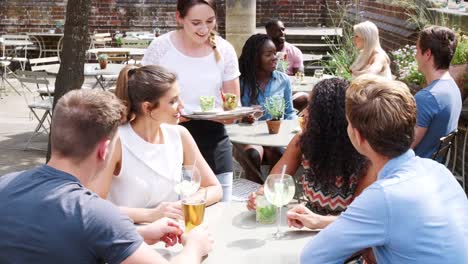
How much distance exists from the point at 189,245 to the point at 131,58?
11.7m

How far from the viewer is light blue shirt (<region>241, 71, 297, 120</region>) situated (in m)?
5.59

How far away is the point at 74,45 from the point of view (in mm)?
6102

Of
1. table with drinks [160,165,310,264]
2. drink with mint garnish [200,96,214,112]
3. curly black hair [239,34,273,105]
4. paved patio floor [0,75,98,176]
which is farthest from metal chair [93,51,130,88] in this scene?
table with drinks [160,165,310,264]

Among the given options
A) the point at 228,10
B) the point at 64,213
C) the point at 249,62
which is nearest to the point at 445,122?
the point at 249,62

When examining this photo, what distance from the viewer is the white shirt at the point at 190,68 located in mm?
4059

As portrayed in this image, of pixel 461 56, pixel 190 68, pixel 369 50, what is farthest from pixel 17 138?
pixel 461 56

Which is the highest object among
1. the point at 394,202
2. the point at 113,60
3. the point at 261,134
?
the point at 394,202

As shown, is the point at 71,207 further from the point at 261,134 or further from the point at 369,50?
the point at 369,50

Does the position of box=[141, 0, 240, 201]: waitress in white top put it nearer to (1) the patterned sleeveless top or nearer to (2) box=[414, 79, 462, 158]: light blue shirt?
(1) the patterned sleeveless top

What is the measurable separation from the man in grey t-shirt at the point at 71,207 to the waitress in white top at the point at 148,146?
0.90 meters

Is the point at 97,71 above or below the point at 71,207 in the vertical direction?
below

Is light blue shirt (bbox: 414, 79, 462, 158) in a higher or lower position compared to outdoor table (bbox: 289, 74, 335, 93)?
higher

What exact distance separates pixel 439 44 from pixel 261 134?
1381 millimetres

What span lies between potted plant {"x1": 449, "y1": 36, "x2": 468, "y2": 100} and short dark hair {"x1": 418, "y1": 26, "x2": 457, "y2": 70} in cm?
125
